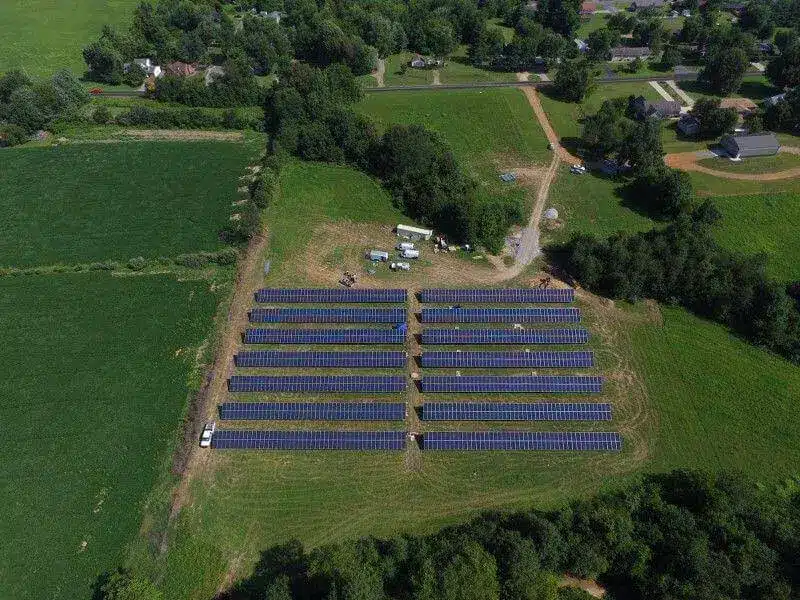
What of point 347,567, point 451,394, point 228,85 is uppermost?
point 228,85

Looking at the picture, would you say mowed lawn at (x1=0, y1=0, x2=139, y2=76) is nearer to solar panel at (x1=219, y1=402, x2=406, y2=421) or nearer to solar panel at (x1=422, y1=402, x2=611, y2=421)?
solar panel at (x1=219, y1=402, x2=406, y2=421)

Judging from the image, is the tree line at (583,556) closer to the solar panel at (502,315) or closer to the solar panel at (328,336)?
the solar panel at (502,315)

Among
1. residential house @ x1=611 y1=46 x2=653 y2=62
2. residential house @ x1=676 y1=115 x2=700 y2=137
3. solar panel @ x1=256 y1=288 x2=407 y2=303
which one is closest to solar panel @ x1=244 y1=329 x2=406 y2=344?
solar panel @ x1=256 y1=288 x2=407 y2=303

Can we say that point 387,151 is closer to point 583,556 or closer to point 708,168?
point 708,168

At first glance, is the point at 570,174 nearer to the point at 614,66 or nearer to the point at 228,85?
the point at 614,66

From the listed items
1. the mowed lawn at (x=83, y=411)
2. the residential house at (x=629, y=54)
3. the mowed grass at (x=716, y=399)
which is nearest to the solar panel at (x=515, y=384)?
the mowed grass at (x=716, y=399)

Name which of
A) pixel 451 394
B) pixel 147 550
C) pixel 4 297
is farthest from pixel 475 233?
pixel 4 297

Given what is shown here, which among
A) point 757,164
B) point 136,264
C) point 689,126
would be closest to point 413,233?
point 136,264
